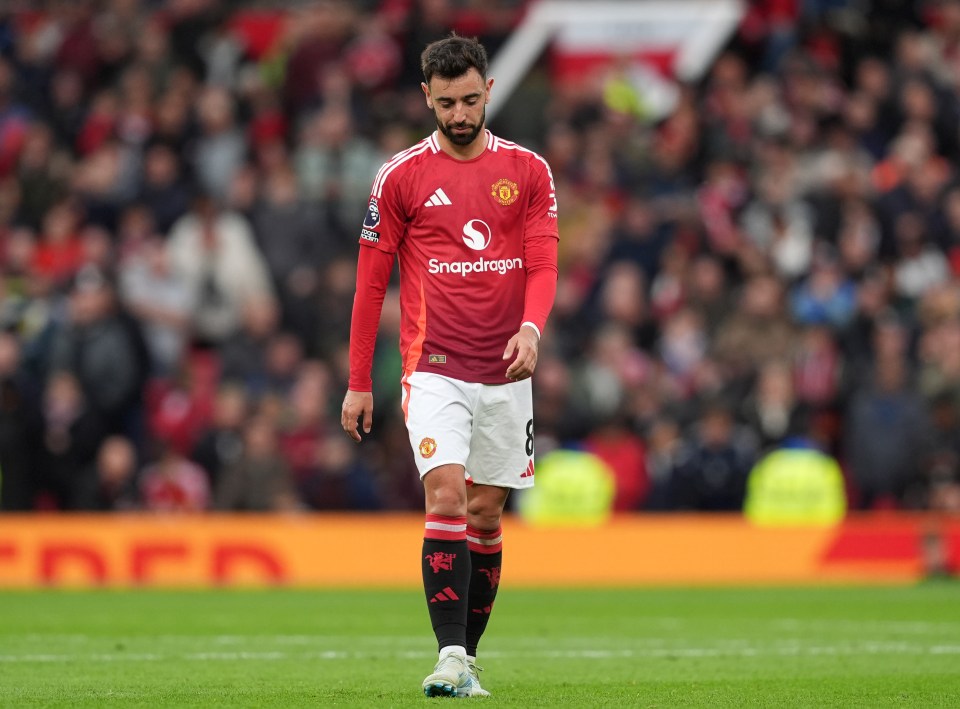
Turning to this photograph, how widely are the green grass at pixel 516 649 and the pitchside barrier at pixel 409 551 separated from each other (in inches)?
44.5

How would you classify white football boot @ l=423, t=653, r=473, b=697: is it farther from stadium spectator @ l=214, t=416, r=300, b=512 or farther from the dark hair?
stadium spectator @ l=214, t=416, r=300, b=512

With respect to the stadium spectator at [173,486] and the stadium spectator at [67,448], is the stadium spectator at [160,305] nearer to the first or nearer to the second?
the stadium spectator at [67,448]

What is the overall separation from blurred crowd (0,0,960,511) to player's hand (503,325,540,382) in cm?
941

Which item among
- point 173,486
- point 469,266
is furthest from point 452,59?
point 173,486

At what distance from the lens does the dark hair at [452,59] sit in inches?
284

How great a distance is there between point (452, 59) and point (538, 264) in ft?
2.97

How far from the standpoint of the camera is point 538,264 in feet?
24.7

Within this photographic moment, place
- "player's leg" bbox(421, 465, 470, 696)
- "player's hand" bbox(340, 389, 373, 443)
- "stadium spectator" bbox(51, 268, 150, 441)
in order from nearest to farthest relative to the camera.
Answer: "player's leg" bbox(421, 465, 470, 696) < "player's hand" bbox(340, 389, 373, 443) < "stadium spectator" bbox(51, 268, 150, 441)

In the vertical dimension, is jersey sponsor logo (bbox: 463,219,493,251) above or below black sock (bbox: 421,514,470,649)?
above

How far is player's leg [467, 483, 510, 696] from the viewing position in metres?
7.63

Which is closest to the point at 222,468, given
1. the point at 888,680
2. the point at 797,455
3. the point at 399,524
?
the point at 399,524

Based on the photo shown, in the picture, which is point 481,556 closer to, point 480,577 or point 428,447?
point 480,577

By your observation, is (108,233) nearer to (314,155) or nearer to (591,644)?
(314,155)

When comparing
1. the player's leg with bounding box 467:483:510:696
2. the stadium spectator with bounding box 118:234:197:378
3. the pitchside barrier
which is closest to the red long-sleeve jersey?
the player's leg with bounding box 467:483:510:696
